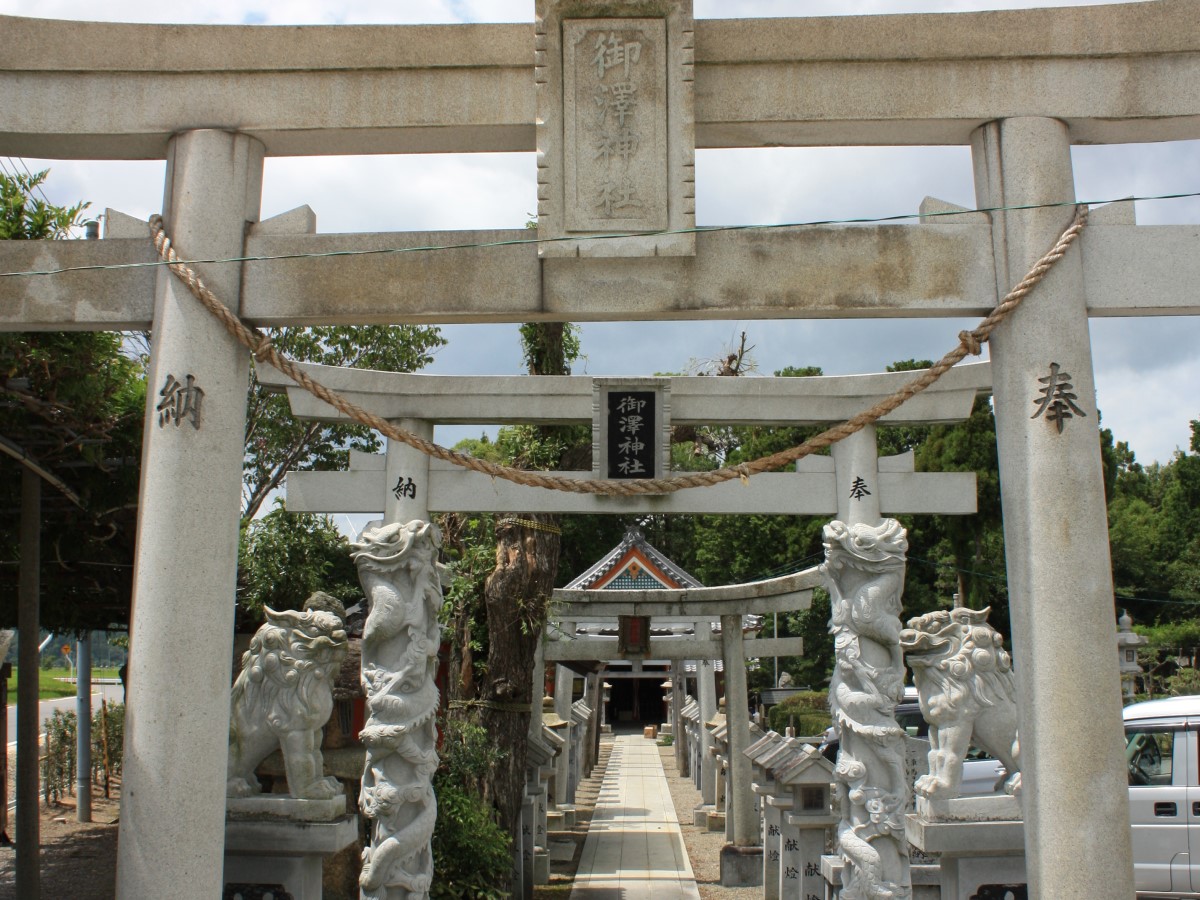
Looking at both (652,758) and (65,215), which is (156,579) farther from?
(652,758)

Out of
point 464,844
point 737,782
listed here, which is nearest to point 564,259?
point 464,844

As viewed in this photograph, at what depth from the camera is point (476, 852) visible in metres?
8.96

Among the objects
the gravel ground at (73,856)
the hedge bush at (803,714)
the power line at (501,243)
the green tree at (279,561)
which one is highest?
the power line at (501,243)

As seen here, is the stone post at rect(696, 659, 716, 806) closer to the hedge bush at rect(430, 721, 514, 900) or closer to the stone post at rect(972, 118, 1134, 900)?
the hedge bush at rect(430, 721, 514, 900)

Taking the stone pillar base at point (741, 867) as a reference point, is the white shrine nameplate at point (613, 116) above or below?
above

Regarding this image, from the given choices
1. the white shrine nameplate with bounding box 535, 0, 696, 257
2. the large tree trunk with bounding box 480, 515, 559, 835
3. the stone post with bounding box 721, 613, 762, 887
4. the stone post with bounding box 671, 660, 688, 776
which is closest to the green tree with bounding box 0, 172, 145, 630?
the white shrine nameplate with bounding box 535, 0, 696, 257

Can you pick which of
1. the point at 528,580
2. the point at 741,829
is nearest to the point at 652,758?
the point at 741,829

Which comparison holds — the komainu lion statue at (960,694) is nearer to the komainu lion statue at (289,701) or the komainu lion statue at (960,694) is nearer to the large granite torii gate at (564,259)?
the large granite torii gate at (564,259)

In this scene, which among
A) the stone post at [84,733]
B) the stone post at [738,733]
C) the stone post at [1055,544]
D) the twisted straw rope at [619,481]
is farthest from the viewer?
the stone post at [84,733]

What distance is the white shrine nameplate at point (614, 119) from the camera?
5191 millimetres

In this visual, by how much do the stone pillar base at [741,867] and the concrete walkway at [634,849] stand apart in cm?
43

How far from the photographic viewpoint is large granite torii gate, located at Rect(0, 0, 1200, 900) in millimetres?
4895

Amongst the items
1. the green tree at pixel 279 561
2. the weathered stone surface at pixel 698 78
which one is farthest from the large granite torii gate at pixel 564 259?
the green tree at pixel 279 561

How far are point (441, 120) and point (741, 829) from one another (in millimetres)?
10515
